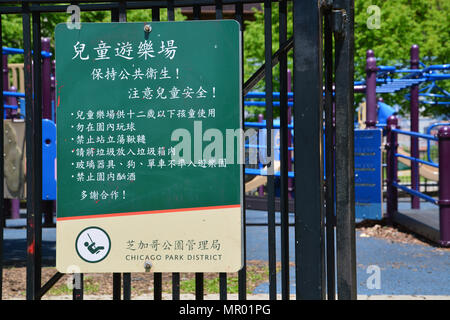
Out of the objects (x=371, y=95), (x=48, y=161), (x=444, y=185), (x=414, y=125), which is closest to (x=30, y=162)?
(x=48, y=161)

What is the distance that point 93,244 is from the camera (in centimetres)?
268

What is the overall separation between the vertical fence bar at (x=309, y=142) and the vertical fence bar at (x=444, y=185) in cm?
587

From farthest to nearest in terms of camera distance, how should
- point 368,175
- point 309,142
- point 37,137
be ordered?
point 368,175, point 37,137, point 309,142

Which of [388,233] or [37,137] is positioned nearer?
[37,137]

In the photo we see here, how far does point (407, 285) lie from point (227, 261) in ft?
12.3

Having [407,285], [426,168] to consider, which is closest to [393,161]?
[407,285]

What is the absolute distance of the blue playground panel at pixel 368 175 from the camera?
9.66 metres

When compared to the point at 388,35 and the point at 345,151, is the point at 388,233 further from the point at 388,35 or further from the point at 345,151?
the point at 388,35

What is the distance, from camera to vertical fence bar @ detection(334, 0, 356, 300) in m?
2.65

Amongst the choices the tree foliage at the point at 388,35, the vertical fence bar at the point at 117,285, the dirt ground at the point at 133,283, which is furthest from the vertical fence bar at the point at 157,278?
the tree foliage at the point at 388,35

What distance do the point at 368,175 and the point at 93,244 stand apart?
24.8ft

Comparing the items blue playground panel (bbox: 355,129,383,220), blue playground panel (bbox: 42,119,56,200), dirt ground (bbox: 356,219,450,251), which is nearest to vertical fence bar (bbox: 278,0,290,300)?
dirt ground (bbox: 356,219,450,251)

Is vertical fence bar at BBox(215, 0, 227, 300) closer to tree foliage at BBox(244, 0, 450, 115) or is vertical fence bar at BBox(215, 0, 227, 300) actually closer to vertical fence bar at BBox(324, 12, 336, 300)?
vertical fence bar at BBox(324, 12, 336, 300)

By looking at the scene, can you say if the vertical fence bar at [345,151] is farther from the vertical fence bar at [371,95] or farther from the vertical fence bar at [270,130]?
the vertical fence bar at [371,95]
